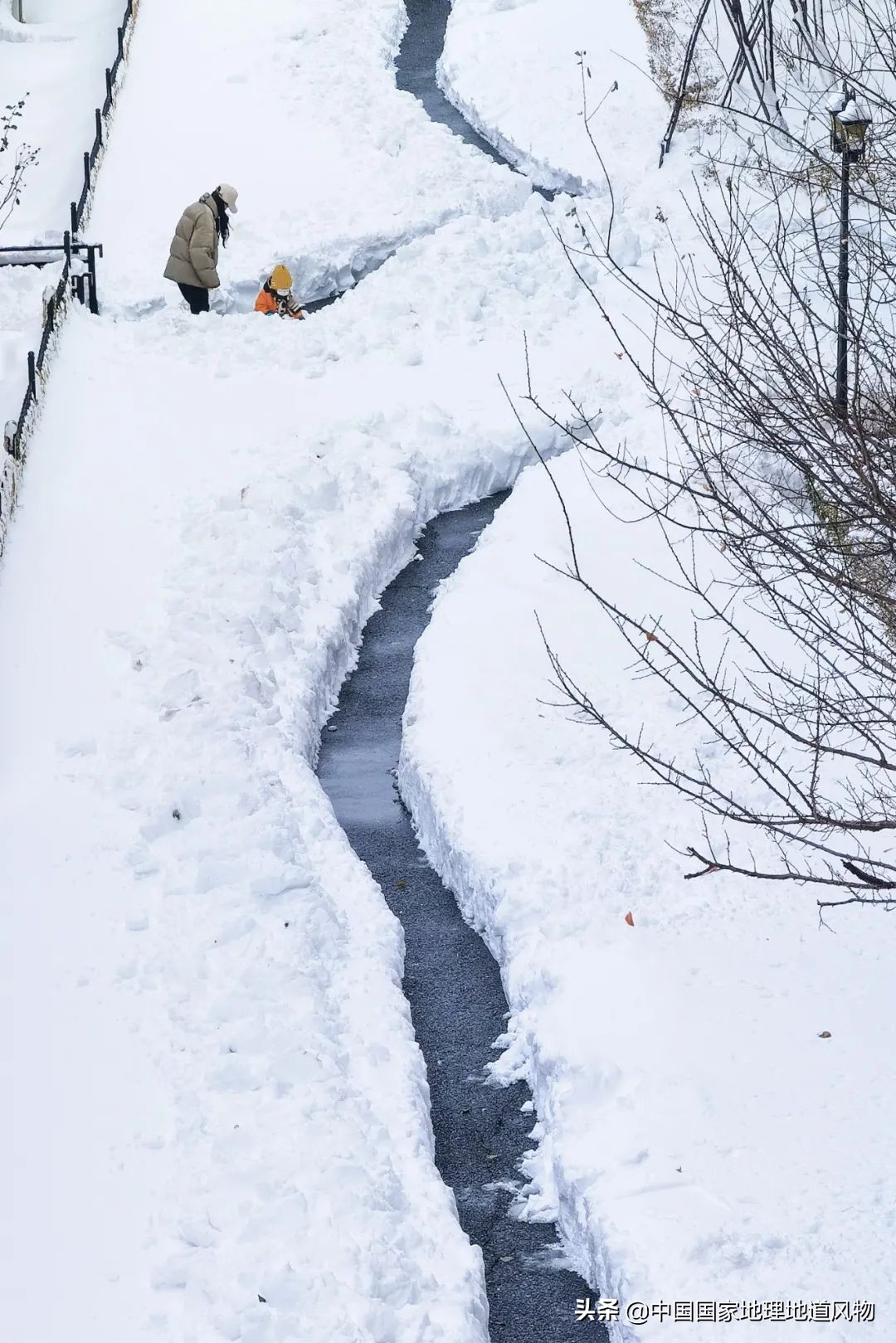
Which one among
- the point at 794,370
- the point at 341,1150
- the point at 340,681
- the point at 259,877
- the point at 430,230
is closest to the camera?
the point at 794,370

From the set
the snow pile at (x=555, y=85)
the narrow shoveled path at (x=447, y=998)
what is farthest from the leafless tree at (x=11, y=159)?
the narrow shoveled path at (x=447, y=998)

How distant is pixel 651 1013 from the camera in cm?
707

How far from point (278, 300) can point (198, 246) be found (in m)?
1.04

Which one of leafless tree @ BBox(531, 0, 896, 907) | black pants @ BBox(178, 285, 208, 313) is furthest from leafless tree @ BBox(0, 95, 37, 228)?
leafless tree @ BBox(531, 0, 896, 907)

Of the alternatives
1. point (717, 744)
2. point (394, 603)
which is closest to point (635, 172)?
point (394, 603)

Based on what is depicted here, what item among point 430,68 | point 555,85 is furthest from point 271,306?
point 430,68

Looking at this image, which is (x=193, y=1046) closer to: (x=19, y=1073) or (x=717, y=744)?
(x=19, y=1073)

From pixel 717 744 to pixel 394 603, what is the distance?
394cm

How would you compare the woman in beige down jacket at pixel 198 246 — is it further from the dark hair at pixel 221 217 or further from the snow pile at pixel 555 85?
the snow pile at pixel 555 85

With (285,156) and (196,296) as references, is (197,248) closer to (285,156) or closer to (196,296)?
(196,296)

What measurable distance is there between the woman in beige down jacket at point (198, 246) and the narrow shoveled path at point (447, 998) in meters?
5.59

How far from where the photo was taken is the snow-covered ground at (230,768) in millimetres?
5555

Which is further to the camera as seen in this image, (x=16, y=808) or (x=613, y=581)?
(x=613, y=581)

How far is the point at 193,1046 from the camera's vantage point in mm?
6488
